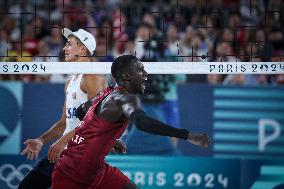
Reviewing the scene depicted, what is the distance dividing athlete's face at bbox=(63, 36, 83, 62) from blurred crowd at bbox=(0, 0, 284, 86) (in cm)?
302

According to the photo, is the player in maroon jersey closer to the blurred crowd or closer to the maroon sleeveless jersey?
the maroon sleeveless jersey

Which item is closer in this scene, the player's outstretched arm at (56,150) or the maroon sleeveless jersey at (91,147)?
the maroon sleeveless jersey at (91,147)

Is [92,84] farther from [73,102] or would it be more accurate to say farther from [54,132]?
[54,132]

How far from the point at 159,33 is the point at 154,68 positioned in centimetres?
464

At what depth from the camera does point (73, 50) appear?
7176mm

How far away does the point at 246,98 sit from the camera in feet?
33.0

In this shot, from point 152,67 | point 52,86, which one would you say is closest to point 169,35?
point 52,86

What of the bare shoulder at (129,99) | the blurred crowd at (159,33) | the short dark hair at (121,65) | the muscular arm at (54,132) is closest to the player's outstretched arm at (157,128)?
the bare shoulder at (129,99)

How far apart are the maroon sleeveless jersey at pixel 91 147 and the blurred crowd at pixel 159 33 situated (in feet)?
15.5

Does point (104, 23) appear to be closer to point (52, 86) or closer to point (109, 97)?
point (52, 86)

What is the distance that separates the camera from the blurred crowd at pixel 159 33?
1065 cm

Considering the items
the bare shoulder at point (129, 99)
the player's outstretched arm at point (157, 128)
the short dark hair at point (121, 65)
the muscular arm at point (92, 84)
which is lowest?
the player's outstretched arm at point (157, 128)

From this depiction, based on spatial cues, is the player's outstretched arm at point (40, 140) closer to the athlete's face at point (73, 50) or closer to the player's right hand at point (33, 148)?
the player's right hand at point (33, 148)

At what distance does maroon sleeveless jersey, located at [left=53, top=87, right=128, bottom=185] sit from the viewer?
5.43 metres
